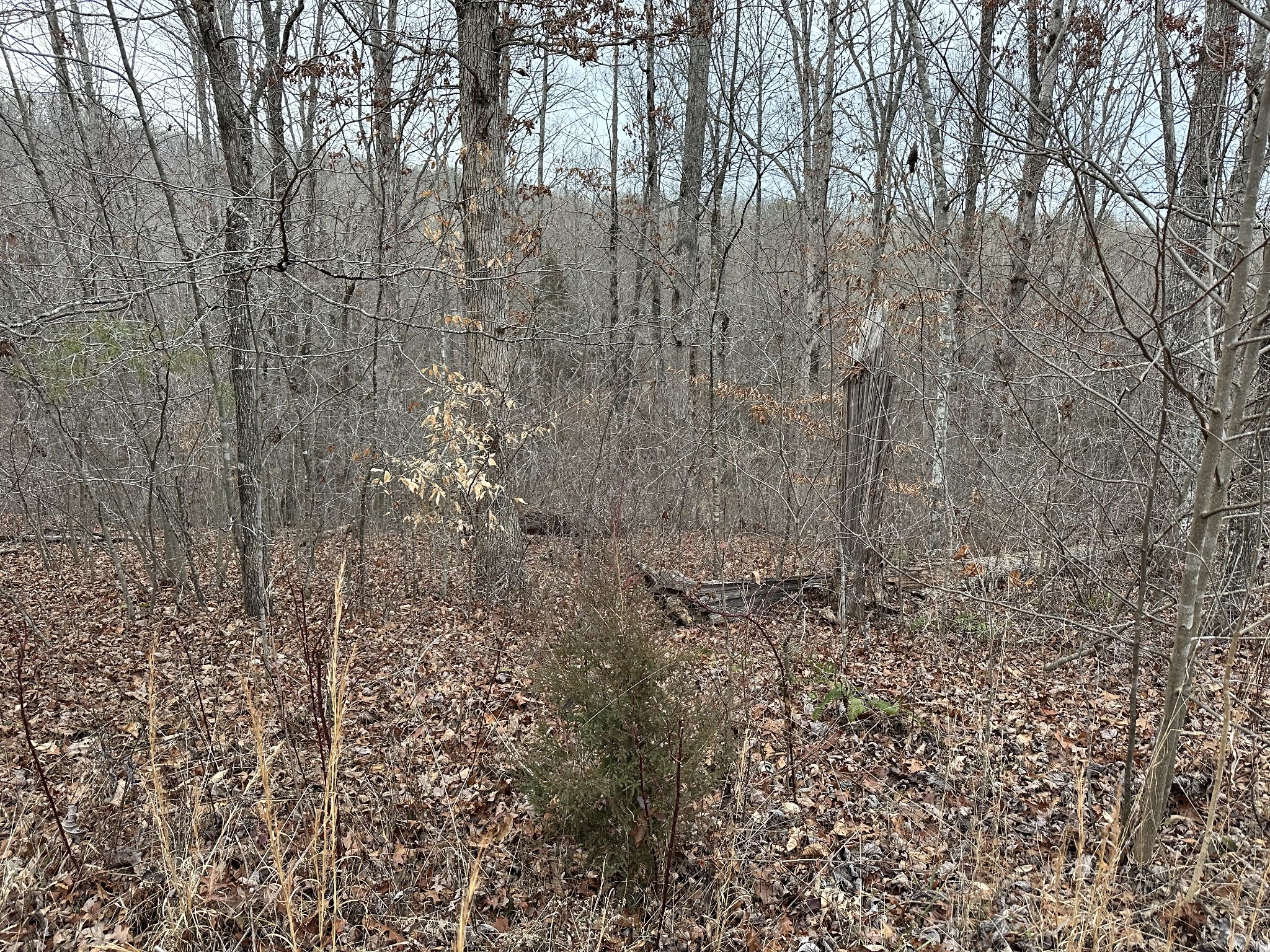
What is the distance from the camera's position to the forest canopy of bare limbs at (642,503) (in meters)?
2.86

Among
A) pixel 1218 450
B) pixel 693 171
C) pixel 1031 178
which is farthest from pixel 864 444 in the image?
pixel 693 171

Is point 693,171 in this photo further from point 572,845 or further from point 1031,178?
point 572,845

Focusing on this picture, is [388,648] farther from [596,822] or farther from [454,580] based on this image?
[596,822]

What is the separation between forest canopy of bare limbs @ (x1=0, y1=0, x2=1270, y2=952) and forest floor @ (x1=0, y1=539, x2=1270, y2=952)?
0.12 feet

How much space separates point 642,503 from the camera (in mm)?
8922

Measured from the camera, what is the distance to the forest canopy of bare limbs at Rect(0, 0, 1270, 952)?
2.86 metres

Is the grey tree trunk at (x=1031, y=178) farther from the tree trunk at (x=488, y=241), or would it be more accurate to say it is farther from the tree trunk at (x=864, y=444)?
the tree trunk at (x=488, y=241)

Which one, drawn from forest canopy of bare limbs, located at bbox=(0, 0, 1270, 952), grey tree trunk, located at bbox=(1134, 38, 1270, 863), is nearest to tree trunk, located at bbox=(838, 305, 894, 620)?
forest canopy of bare limbs, located at bbox=(0, 0, 1270, 952)

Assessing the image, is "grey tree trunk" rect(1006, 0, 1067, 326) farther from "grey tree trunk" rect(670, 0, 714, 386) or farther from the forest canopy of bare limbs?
"grey tree trunk" rect(670, 0, 714, 386)

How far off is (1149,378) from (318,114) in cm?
770

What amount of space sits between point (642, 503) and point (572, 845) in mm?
5839

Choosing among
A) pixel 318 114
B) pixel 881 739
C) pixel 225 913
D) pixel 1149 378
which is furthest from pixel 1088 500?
pixel 318 114

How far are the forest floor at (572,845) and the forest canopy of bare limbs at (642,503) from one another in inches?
1.4

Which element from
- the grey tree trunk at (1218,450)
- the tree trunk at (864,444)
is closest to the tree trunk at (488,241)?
the tree trunk at (864,444)
